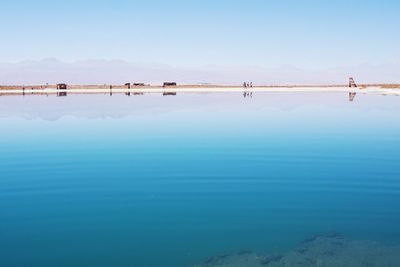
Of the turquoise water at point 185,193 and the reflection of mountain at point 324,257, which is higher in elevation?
the turquoise water at point 185,193

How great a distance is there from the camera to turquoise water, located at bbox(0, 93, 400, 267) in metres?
9.69

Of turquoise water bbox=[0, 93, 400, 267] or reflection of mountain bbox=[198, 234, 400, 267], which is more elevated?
turquoise water bbox=[0, 93, 400, 267]

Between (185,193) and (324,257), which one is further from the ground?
(185,193)

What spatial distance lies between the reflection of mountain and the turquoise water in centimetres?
32

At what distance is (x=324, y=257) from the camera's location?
9156 mm

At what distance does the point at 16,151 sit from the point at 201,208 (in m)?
11.6

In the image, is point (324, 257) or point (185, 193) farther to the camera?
point (185, 193)

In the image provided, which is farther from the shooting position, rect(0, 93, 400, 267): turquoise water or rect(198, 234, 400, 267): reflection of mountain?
rect(0, 93, 400, 267): turquoise water

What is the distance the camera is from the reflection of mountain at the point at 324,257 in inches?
348

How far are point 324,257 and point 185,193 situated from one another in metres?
4.93

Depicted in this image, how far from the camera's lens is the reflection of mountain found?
348 inches

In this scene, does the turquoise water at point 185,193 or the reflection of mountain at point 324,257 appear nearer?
the reflection of mountain at point 324,257

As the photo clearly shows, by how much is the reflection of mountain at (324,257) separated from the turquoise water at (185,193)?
0.32 m

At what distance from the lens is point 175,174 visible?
15461mm
